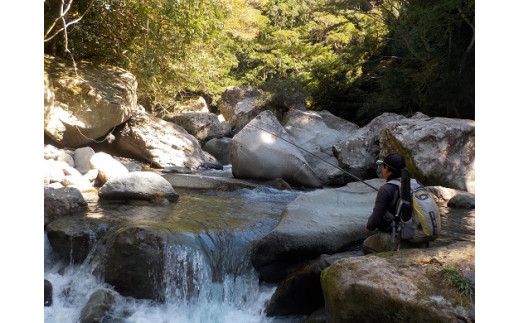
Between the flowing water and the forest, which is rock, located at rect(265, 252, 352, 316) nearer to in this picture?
the flowing water

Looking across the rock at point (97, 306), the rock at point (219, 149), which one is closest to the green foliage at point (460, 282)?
the rock at point (97, 306)

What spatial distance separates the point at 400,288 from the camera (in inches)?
113

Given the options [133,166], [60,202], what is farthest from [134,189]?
[133,166]

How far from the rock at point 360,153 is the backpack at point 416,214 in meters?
6.41

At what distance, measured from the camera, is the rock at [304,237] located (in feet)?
15.5

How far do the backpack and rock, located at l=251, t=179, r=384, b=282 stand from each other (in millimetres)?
1404

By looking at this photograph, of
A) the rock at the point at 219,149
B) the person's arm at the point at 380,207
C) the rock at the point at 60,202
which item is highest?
the rock at the point at 219,149

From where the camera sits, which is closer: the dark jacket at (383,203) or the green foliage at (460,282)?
→ the green foliage at (460,282)

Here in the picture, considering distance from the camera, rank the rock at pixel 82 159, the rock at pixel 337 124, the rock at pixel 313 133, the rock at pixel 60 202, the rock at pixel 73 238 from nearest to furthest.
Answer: the rock at pixel 73 238
the rock at pixel 60 202
the rock at pixel 82 159
the rock at pixel 313 133
the rock at pixel 337 124

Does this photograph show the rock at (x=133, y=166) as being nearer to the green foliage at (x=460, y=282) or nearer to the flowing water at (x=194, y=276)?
the flowing water at (x=194, y=276)

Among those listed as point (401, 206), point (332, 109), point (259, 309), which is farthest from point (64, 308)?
point (332, 109)

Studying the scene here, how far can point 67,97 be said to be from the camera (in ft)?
31.8
